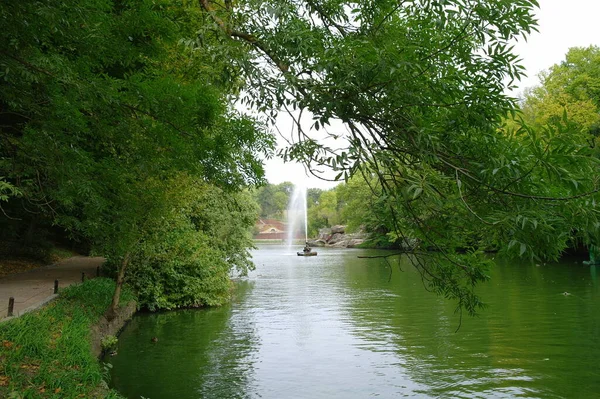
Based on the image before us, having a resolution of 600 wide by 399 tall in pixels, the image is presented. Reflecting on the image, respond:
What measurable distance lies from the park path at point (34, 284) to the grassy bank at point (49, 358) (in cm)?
125

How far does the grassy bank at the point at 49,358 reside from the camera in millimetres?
6855

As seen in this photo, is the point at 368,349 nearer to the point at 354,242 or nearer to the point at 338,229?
the point at 354,242

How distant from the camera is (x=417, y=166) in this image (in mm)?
3863

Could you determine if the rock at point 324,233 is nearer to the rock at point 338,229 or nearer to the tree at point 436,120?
Answer: the rock at point 338,229

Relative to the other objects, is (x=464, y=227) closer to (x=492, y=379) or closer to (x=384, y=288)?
(x=492, y=379)

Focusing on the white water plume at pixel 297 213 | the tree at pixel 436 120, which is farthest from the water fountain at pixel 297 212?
the tree at pixel 436 120

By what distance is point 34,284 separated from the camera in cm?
1684

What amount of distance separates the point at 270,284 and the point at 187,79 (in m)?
16.6

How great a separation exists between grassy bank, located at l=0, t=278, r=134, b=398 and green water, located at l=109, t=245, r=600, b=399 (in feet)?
4.99

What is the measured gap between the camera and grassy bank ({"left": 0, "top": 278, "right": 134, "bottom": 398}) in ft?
22.5

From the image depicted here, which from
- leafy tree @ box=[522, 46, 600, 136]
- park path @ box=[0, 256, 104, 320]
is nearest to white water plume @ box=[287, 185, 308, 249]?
leafy tree @ box=[522, 46, 600, 136]

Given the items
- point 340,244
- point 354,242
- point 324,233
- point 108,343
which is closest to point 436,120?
point 108,343

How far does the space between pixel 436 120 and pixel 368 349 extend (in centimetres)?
983

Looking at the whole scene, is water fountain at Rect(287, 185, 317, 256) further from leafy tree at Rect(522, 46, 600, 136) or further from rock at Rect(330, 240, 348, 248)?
leafy tree at Rect(522, 46, 600, 136)
